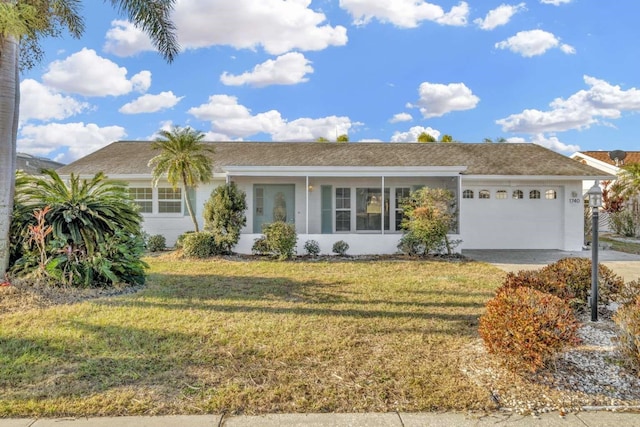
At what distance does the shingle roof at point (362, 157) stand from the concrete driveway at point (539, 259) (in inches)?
111

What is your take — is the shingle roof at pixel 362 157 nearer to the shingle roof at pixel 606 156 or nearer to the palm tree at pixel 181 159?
the palm tree at pixel 181 159

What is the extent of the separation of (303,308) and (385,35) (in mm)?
10947

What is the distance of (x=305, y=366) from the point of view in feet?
13.0

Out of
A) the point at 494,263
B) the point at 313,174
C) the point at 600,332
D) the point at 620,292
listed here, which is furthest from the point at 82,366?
the point at 494,263

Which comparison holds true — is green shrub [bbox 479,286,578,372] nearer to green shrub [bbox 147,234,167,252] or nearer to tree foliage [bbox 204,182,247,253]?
tree foliage [bbox 204,182,247,253]

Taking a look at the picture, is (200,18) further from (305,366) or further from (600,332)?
(600,332)

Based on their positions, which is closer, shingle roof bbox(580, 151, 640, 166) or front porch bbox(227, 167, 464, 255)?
front porch bbox(227, 167, 464, 255)

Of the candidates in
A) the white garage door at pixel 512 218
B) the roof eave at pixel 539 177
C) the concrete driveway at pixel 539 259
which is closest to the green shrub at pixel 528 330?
the concrete driveway at pixel 539 259

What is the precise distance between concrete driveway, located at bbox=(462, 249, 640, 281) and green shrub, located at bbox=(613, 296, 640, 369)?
627 cm

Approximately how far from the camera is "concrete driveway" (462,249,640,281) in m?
10.1

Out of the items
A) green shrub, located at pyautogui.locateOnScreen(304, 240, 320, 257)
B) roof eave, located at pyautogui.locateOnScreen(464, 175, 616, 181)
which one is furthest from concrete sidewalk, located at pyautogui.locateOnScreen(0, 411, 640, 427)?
roof eave, located at pyautogui.locateOnScreen(464, 175, 616, 181)

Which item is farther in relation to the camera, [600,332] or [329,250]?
[329,250]

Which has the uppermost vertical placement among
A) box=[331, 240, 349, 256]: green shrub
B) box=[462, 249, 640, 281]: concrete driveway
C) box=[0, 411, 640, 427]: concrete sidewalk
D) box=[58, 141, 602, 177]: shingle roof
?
box=[58, 141, 602, 177]: shingle roof

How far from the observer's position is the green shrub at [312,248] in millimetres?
12258
